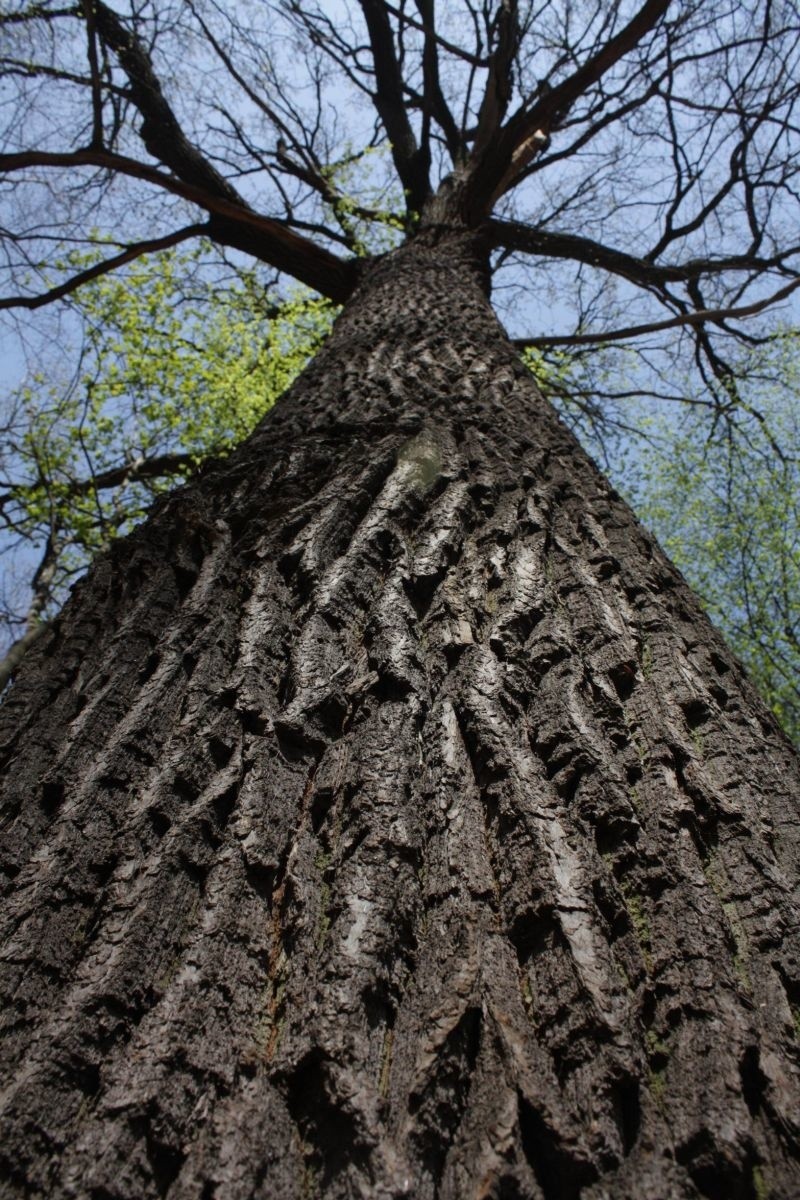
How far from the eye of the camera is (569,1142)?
0.66 m

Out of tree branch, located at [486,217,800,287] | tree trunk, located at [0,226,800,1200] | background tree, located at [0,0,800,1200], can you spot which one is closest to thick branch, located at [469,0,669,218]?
tree branch, located at [486,217,800,287]

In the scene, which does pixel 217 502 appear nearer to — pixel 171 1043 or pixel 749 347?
pixel 171 1043

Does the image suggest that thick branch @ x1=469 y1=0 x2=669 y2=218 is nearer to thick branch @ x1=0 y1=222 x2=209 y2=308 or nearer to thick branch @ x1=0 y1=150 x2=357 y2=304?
thick branch @ x1=0 y1=150 x2=357 y2=304

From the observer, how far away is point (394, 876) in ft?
3.02

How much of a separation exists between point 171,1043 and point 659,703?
3.06 ft

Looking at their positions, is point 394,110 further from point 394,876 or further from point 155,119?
point 394,876

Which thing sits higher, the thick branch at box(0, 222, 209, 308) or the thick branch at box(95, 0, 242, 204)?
the thick branch at box(95, 0, 242, 204)

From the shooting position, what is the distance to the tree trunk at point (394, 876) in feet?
2.22

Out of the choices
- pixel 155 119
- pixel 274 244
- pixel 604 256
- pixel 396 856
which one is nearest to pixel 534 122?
pixel 604 256

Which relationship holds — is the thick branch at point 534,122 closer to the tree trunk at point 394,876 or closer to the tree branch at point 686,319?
the tree branch at point 686,319

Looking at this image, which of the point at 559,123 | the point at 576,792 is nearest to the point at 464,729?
the point at 576,792

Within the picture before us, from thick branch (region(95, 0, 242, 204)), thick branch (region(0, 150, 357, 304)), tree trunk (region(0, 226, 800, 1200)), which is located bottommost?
tree trunk (region(0, 226, 800, 1200))

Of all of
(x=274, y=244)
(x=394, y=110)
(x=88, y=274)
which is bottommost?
(x=88, y=274)

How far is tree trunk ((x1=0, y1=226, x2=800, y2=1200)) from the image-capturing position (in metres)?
0.68
